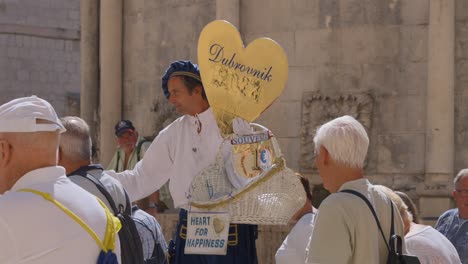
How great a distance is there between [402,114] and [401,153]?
17.9 inches

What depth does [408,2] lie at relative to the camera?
11883mm

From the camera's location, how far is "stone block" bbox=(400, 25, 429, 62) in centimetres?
1178

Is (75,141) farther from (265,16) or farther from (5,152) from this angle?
(265,16)

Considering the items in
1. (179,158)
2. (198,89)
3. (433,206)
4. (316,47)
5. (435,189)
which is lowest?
(433,206)

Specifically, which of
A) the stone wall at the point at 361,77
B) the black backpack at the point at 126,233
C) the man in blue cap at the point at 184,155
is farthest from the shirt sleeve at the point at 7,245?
the stone wall at the point at 361,77

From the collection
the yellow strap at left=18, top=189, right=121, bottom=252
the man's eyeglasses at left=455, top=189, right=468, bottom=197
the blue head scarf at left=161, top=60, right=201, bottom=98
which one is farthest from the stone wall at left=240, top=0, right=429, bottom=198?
the yellow strap at left=18, top=189, right=121, bottom=252

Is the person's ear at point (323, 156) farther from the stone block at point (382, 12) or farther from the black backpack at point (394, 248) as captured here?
the stone block at point (382, 12)

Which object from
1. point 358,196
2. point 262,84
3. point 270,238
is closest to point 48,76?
point 270,238

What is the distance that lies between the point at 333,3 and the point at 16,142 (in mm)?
8842

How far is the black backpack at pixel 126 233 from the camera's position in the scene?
472 centimetres

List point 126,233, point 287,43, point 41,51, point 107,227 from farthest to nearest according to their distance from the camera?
1. point 41,51
2. point 287,43
3. point 126,233
4. point 107,227

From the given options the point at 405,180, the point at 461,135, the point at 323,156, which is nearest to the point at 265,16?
the point at 405,180

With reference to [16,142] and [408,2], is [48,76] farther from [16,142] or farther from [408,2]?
[16,142]

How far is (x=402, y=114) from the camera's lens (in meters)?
11.8
